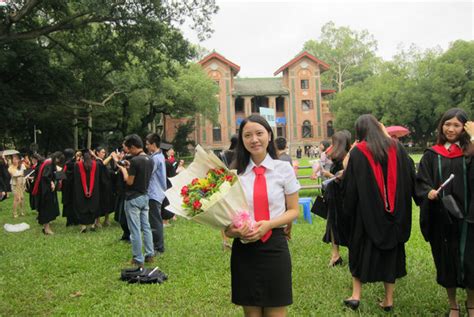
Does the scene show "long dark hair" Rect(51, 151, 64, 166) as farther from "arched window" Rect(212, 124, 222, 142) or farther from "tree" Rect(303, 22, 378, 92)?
"tree" Rect(303, 22, 378, 92)

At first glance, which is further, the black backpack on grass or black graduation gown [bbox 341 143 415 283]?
the black backpack on grass

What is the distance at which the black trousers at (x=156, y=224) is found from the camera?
6605mm

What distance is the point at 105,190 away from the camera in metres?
9.62

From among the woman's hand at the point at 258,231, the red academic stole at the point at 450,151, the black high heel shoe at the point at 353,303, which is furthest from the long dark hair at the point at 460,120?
the woman's hand at the point at 258,231

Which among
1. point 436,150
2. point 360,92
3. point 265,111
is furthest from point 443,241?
point 360,92

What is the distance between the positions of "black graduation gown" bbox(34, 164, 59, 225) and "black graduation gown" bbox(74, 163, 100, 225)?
530mm

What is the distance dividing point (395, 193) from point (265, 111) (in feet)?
74.1

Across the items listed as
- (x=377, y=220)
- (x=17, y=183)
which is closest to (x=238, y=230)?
(x=377, y=220)

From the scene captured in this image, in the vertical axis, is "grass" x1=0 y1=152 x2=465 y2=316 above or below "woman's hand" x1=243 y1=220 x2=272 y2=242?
below

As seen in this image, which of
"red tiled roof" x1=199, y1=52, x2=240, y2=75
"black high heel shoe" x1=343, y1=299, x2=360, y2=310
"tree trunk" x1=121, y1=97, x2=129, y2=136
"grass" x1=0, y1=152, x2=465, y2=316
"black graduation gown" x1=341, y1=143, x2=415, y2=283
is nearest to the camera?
"black graduation gown" x1=341, y1=143, x2=415, y2=283

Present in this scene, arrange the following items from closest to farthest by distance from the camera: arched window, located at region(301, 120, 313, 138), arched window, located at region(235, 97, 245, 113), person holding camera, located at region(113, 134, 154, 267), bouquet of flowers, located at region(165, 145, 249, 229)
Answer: bouquet of flowers, located at region(165, 145, 249, 229), person holding camera, located at region(113, 134, 154, 267), arched window, located at region(301, 120, 313, 138), arched window, located at region(235, 97, 245, 113)

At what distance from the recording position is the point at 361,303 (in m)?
4.17

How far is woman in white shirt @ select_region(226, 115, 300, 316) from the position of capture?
257 cm

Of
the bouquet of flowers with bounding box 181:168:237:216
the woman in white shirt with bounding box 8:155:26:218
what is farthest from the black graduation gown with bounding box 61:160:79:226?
the bouquet of flowers with bounding box 181:168:237:216
